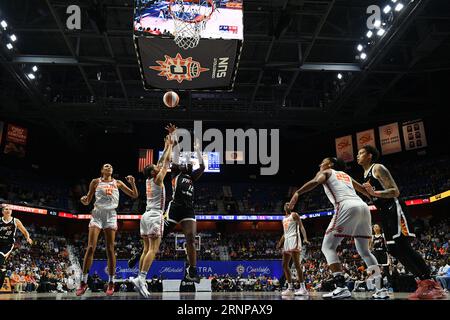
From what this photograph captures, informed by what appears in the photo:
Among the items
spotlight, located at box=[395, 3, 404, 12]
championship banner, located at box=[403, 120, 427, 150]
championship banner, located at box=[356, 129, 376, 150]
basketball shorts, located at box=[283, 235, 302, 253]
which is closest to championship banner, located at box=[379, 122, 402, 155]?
championship banner, located at box=[403, 120, 427, 150]

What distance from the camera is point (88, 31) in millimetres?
16422

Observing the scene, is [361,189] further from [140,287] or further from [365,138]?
[365,138]

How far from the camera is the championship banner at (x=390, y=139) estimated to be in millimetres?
25953

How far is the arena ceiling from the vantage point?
15.8 metres

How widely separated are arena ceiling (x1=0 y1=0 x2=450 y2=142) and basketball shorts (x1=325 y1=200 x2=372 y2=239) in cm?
1063

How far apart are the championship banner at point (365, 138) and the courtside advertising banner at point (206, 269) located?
960 cm

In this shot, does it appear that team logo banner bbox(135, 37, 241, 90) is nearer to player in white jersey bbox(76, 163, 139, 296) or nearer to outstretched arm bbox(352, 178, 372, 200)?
player in white jersey bbox(76, 163, 139, 296)

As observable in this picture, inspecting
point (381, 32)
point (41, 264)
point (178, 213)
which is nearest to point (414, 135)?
point (381, 32)

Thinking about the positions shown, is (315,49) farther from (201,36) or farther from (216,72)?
(201,36)

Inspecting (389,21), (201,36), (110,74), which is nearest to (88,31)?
(110,74)

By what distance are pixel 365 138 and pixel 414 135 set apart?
Answer: 3009 mm

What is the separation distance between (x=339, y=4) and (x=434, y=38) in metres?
4.05

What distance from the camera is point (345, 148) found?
28266 millimetres

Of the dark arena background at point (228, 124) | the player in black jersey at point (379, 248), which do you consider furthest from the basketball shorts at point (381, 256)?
the dark arena background at point (228, 124)
